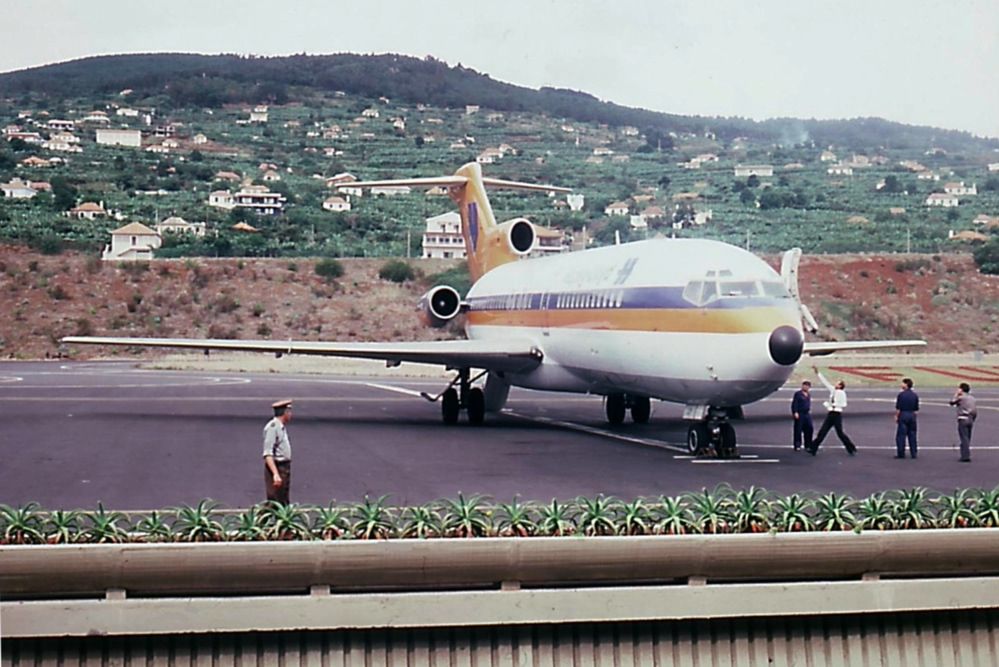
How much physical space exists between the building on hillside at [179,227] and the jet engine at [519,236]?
61227 millimetres

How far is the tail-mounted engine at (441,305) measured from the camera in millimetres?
35500

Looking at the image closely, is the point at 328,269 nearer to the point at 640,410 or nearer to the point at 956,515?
the point at 640,410

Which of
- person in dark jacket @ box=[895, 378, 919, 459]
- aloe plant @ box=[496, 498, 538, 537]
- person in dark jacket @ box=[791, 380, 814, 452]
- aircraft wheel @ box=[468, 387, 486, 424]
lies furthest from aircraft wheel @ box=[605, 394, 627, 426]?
aloe plant @ box=[496, 498, 538, 537]

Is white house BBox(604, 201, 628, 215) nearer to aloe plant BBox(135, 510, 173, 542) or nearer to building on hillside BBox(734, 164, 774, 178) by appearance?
building on hillside BBox(734, 164, 774, 178)

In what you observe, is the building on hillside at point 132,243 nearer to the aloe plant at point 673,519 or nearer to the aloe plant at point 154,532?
the aloe plant at point 154,532

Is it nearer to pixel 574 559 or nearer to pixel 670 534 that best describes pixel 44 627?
pixel 574 559

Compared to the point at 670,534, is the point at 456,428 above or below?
below

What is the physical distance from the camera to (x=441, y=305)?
3572 centimetres

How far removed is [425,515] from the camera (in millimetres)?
12750

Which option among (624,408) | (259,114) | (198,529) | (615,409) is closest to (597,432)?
(615,409)

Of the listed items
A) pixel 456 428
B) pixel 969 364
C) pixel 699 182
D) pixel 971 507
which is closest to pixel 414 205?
pixel 699 182

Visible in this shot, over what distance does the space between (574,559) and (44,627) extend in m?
4.51

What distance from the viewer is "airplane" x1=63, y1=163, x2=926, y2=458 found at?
75.8ft

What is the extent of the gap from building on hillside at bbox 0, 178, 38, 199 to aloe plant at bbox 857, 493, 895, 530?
297ft
